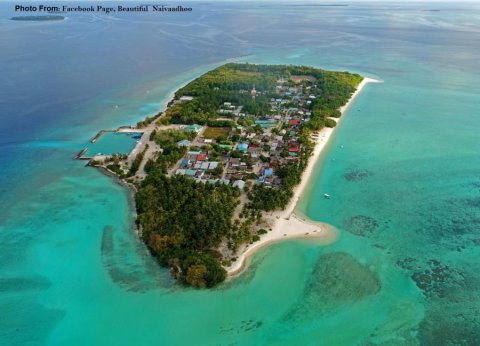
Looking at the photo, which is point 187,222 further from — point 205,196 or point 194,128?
point 194,128

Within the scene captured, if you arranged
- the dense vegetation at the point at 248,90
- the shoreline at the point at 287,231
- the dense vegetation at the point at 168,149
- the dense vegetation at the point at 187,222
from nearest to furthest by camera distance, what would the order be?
the dense vegetation at the point at 187,222 → the shoreline at the point at 287,231 → the dense vegetation at the point at 168,149 → the dense vegetation at the point at 248,90

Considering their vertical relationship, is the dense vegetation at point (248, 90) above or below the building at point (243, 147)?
above

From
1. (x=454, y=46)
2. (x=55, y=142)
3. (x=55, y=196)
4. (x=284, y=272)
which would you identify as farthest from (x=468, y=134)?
(x=454, y=46)

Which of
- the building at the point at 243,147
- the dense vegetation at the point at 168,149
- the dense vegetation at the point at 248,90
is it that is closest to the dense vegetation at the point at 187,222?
the dense vegetation at the point at 168,149

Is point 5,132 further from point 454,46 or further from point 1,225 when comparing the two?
point 454,46

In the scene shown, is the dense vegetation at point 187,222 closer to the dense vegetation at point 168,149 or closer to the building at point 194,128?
the dense vegetation at point 168,149
